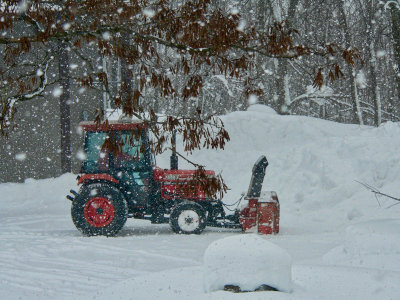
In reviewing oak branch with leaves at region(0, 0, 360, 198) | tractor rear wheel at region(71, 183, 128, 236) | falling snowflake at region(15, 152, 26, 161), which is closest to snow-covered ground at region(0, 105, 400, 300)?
tractor rear wheel at region(71, 183, 128, 236)

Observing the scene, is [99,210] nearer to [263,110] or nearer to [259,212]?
[259,212]

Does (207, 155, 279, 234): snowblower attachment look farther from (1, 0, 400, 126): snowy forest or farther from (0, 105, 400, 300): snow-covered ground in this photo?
(1, 0, 400, 126): snowy forest

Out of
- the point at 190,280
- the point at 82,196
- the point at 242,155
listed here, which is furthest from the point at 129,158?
the point at 242,155

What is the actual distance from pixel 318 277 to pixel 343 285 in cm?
39

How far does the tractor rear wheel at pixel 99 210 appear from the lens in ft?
32.4

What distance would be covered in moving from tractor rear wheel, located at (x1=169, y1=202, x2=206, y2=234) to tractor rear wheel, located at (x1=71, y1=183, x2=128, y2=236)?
0.94 metres

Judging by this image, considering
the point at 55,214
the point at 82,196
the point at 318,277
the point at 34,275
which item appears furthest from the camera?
the point at 55,214

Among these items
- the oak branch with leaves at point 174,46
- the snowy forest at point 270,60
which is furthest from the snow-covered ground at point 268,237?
the snowy forest at point 270,60

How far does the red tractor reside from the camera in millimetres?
9891

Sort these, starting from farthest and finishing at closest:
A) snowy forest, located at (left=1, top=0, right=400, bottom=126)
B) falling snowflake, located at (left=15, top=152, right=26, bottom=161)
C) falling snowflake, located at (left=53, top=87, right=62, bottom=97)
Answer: falling snowflake, located at (left=15, top=152, right=26, bottom=161), falling snowflake, located at (left=53, top=87, right=62, bottom=97), snowy forest, located at (left=1, top=0, right=400, bottom=126)

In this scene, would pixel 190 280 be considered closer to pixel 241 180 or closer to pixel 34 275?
pixel 34 275

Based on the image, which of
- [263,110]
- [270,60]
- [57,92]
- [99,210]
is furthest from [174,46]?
[270,60]

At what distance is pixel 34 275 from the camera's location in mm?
6691

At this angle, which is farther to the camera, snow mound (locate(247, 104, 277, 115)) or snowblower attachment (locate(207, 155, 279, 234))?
snow mound (locate(247, 104, 277, 115))
